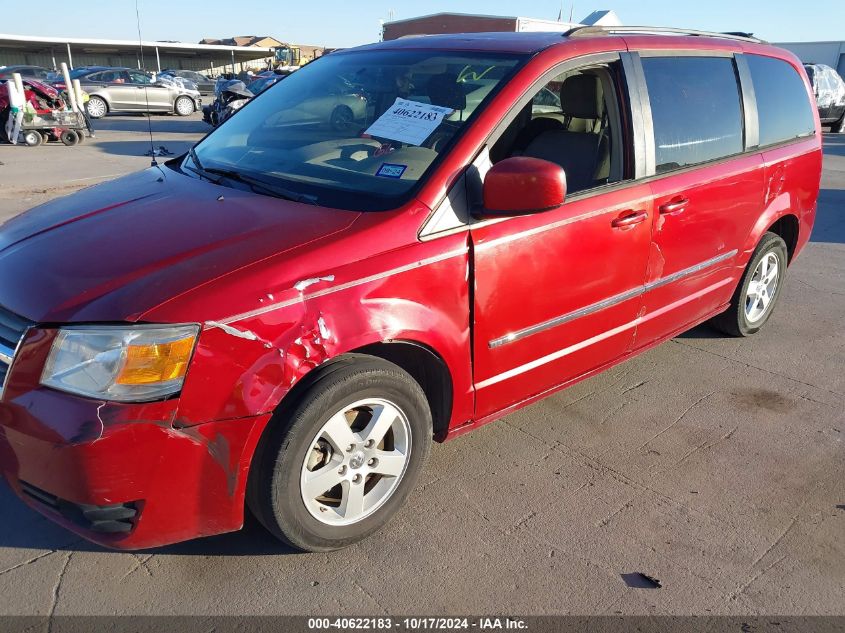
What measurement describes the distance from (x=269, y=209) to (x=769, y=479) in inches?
98.8

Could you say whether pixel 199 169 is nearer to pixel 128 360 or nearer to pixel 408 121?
pixel 408 121

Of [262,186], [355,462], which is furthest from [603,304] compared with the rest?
[262,186]

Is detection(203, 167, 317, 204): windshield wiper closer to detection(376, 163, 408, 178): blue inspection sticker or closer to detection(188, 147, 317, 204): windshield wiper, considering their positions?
detection(188, 147, 317, 204): windshield wiper

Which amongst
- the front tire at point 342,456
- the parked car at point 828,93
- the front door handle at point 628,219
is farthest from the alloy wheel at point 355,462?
the parked car at point 828,93

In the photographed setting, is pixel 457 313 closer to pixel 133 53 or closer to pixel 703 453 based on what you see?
pixel 703 453

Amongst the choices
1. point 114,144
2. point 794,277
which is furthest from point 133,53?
point 794,277

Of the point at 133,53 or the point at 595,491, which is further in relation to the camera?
the point at 133,53

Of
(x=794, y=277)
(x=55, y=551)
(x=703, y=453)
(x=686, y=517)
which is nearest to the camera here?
(x=55, y=551)

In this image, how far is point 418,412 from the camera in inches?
105

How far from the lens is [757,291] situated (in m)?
4.70

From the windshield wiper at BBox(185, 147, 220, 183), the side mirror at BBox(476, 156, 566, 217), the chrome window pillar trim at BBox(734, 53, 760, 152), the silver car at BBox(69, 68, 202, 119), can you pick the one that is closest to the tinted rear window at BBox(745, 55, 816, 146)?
the chrome window pillar trim at BBox(734, 53, 760, 152)

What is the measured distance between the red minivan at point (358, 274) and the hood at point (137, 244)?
0.01m

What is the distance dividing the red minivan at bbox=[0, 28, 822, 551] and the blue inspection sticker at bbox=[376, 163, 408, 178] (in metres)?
0.01

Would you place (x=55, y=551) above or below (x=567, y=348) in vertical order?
below
